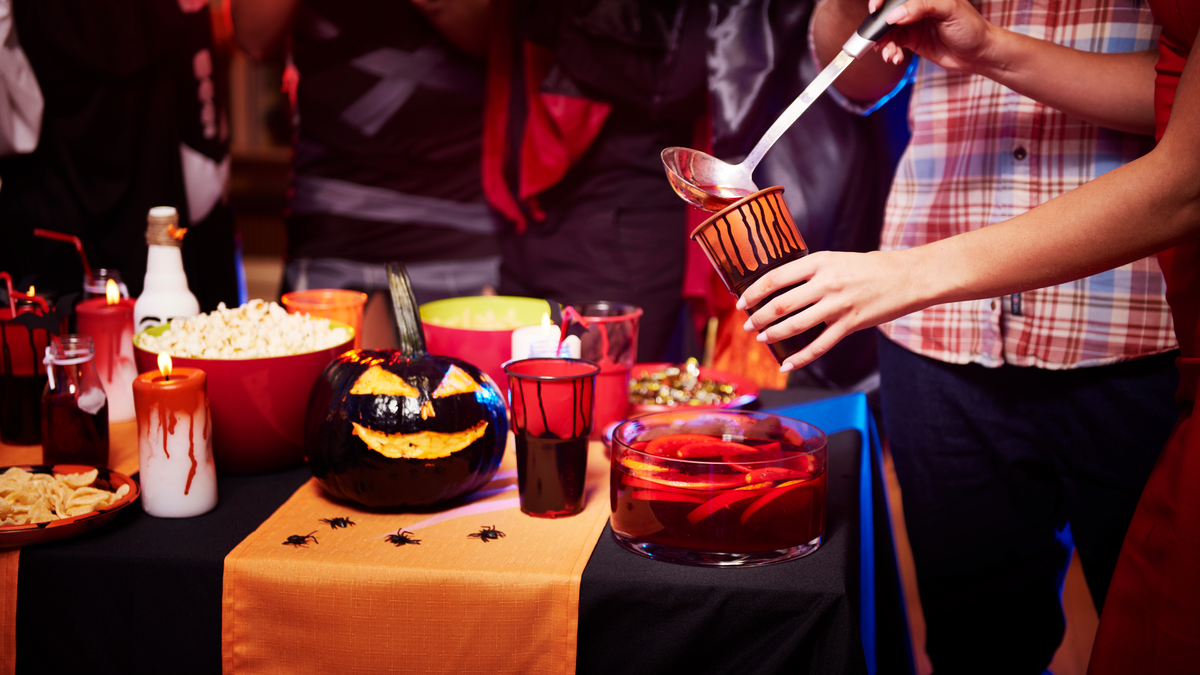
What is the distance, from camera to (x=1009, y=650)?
1271 millimetres

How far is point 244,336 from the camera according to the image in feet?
3.12

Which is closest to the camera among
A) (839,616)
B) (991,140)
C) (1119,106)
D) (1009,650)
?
(839,616)

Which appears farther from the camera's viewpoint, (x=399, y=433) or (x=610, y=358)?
(x=610, y=358)

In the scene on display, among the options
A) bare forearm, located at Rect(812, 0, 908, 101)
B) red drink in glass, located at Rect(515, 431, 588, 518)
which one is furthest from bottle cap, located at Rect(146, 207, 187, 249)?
bare forearm, located at Rect(812, 0, 908, 101)

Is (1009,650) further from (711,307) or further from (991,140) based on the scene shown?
(711,307)

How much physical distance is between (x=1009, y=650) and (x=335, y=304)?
45.9 inches

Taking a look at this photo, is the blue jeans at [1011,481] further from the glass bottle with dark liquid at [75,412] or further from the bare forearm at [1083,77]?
the glass bottle with dark liquid at [75,412]

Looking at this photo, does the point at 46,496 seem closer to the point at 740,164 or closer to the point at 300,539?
the point at 300,539

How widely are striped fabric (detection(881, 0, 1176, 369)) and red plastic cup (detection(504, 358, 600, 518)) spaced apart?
65cm

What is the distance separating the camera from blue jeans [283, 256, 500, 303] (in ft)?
6.36

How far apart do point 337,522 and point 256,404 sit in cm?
20

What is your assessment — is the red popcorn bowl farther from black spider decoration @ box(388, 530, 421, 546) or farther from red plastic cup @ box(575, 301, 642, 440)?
black spider decoration @ box(388, 530, 421, 546)

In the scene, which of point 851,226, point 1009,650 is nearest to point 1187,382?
point 1009,650

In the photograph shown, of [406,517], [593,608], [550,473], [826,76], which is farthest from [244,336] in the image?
[826,76]
